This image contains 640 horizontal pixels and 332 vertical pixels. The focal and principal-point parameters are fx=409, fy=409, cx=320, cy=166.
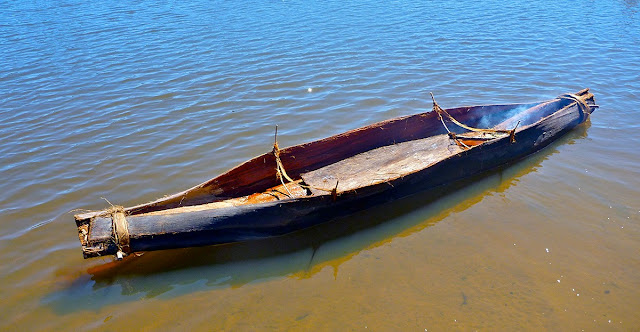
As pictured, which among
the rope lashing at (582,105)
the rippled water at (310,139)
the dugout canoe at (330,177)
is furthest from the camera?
the rope lashing at (582,105)

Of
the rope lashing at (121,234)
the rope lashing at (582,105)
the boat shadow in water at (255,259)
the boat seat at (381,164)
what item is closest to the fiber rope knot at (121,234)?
the rope lashing at (121,234)

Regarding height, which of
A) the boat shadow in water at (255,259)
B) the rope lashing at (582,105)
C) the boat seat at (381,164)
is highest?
the rope lashing at (582,105)

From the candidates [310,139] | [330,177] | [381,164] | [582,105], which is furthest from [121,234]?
[582,105]

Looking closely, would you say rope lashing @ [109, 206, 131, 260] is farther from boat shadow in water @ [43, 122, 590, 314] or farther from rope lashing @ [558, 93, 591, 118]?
rope lashing @ [558, 93, 591, 118]

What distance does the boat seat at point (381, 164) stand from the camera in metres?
5.39

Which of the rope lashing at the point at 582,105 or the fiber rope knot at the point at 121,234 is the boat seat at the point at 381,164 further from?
the rope lashing at the point at 582,105

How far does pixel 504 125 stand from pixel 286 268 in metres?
4.62

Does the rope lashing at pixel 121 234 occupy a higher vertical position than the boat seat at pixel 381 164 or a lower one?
higher

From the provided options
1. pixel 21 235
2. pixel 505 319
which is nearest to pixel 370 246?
pixel 505 319

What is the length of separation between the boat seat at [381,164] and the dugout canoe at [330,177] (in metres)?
0.01

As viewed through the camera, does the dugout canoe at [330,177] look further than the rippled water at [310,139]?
Yes

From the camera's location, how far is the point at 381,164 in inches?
230

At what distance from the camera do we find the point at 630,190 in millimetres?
5188

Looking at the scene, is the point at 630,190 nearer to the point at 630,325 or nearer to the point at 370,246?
the point at 630,325
